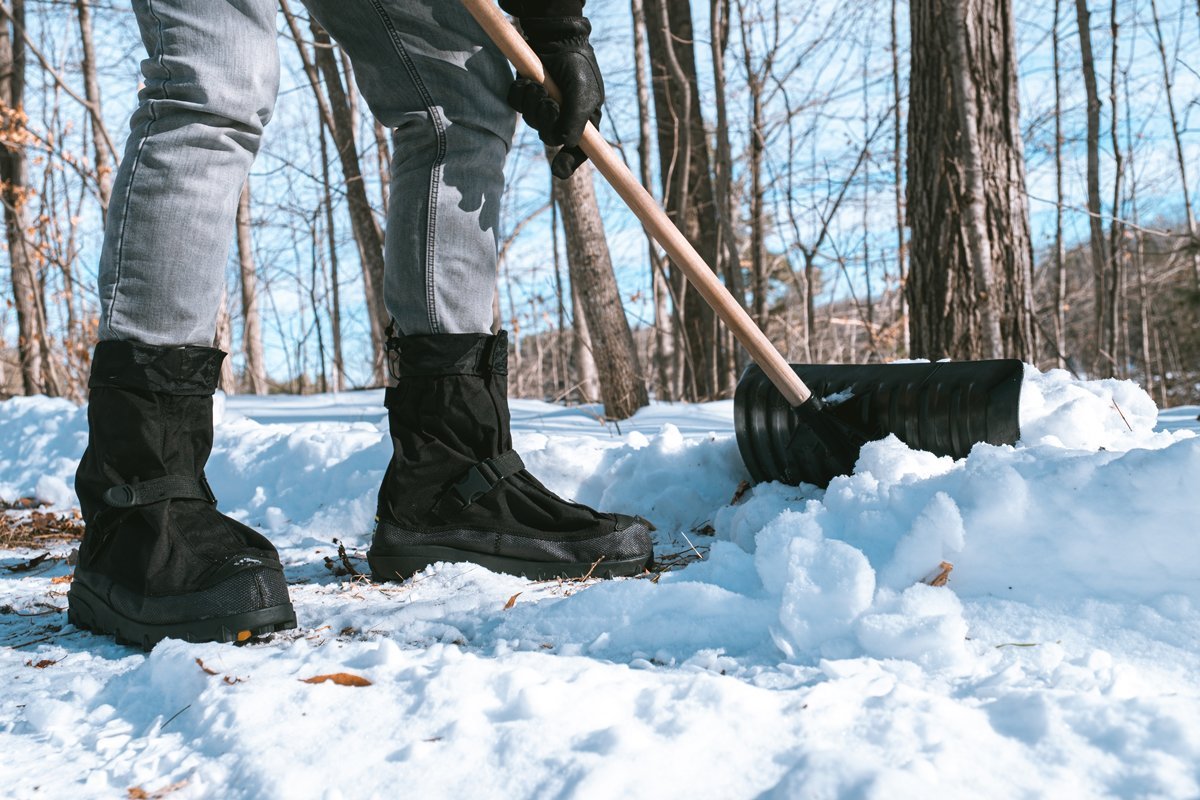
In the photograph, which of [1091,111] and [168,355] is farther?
[1091,111]

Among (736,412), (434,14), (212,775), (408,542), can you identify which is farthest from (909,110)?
(212,775)

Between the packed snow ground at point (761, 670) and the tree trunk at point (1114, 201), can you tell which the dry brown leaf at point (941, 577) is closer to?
the packed snow ground at point (761, 670)

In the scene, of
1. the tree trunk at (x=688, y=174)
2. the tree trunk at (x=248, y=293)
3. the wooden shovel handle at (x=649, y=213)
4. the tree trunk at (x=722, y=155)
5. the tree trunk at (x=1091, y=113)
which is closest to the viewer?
the wooden shovel handle at (x=649, y=213)

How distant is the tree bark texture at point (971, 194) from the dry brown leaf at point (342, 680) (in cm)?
350

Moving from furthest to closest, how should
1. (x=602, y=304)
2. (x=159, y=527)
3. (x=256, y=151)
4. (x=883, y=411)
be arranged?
(x=602, y=304)
(x=883, y=411)
(x=256, y=151)
(x=159, y=527)

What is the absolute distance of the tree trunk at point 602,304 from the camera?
16.5ft

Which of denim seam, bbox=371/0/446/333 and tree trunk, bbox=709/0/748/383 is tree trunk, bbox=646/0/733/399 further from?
denim seam, bbox=371/0/446/333

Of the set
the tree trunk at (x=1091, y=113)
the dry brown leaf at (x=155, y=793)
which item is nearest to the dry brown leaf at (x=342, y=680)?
the dry brown leaf at (x=155, y=793)

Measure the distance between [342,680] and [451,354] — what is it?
0.77 metres

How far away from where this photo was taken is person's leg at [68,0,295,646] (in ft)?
4.42

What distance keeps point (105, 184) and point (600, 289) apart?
7.67 meters

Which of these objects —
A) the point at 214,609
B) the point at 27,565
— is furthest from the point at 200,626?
the point at 27,565

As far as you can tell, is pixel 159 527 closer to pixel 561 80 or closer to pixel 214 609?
pixel 214 609

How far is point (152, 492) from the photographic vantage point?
138cm
